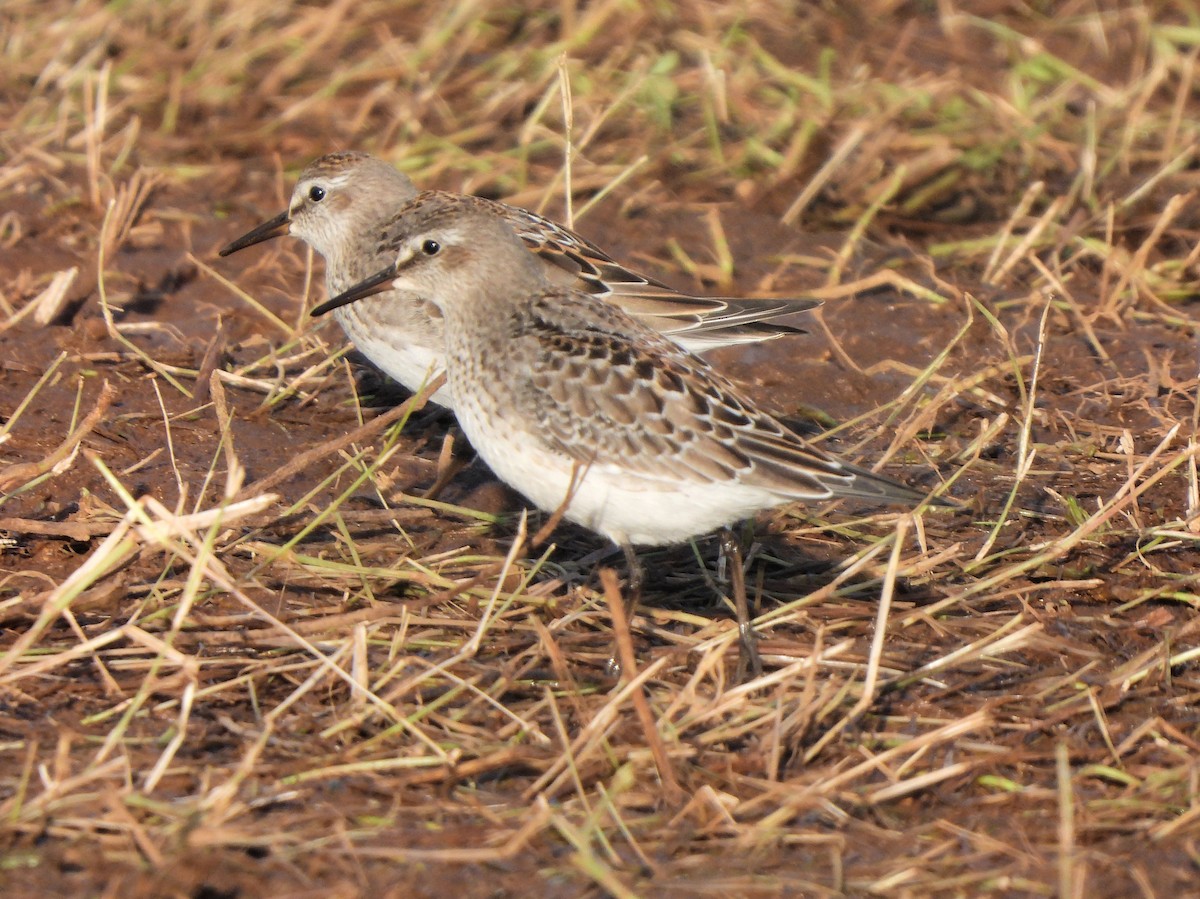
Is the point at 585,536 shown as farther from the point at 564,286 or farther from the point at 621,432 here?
the point at 621,432

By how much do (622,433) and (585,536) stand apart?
1.21 meters

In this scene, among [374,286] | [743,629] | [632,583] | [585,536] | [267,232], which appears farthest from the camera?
[267,232]

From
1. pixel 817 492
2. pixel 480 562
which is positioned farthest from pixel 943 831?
pixel 480 562

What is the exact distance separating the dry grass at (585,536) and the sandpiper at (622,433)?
1.17 ft

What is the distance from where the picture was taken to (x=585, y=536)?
609 cm

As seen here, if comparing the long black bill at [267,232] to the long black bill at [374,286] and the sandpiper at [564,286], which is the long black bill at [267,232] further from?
the long black bill at [374,286]

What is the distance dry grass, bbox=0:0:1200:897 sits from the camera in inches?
166

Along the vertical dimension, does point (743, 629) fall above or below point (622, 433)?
below

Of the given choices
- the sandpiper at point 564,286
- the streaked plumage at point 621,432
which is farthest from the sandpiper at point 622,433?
the sandpiper at point 564,286

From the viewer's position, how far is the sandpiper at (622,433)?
4867 mm

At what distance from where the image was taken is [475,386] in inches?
206

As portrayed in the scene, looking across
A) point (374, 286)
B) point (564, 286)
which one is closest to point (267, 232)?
point (374, 286)

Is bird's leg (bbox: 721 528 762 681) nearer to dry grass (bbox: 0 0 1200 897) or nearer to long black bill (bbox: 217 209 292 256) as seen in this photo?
dry grass (bbox: 0 0 1200 897)

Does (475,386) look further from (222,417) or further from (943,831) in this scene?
(943,831)
